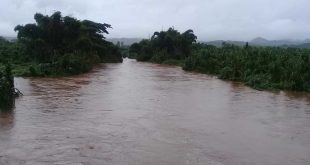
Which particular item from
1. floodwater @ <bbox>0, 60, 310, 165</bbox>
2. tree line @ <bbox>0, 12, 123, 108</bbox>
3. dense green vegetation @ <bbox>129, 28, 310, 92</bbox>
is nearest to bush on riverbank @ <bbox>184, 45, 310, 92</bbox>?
dense green vegetation @ <bbox>129, 28, 310, 92</bbox>

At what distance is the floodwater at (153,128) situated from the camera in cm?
820

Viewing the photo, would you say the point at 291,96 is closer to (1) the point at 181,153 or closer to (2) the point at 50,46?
(1) the point at 181,153

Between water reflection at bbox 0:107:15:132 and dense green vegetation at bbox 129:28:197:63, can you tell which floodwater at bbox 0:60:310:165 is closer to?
water reflection at bbox 0:107:15:132

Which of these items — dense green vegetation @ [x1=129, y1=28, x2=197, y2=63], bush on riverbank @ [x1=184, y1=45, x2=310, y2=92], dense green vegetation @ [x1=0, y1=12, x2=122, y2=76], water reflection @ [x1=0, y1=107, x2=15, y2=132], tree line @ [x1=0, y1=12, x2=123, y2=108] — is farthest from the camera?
dense green vegetation @ [x1=129, y1=28, x2=197, y2=63]

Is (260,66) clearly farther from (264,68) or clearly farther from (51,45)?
(51,45)

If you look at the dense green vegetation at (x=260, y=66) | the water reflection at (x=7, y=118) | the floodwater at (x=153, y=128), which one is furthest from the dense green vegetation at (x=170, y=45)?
the water reflection at (x=7, y=118)

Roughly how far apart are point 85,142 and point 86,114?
3420 mm

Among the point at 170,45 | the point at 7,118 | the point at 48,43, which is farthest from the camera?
the point at 170,45

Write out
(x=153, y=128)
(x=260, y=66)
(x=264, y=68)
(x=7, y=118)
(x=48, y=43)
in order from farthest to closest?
(x=48, y=43) → (x=260, y=66) → (x=264, y=68) → (x=7, y=118) → (x=153, y=128)

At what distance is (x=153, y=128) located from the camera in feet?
35.4

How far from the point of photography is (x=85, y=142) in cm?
906

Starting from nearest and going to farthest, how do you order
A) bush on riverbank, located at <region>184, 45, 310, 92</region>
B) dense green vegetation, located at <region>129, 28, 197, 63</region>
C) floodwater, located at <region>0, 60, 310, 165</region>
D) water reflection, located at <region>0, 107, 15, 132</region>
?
floodwater, located at <region>0, 60, 310, 165</region>, water reflection, located at <region>0, 107, 15, 132</region>, bush on riverbank, located at <region>184, 45, 310, 92</region>, dense green vegetation, located at <region>129, 28, 197, 63</region>

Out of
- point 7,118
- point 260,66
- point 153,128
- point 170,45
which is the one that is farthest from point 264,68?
point 170,45

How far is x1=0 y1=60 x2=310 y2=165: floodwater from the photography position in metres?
8.20
